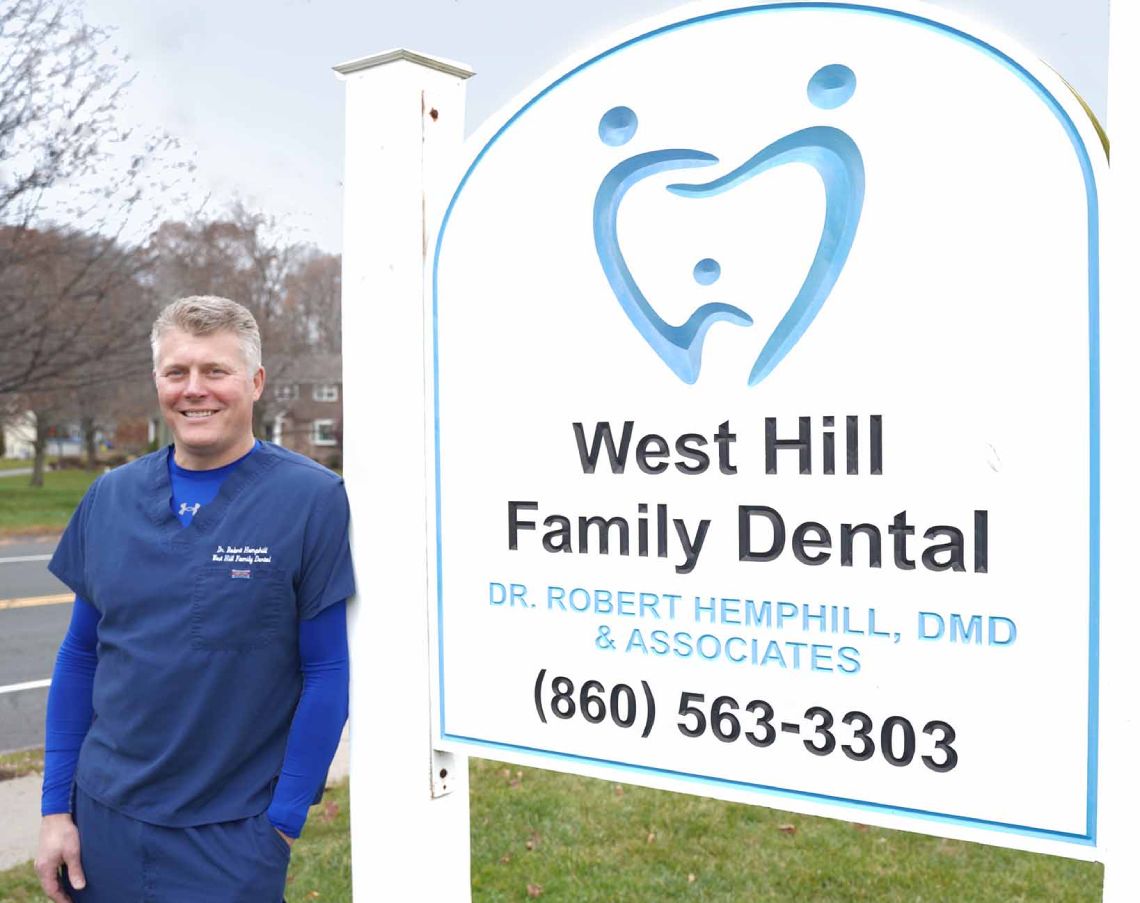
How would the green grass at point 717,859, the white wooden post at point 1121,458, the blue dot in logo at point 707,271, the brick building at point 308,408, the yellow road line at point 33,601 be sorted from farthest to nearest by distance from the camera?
the brick building at point 308,408
the yellow road line at point 33,601
the green grass at point 717,859
the blue dot in logo at point 707,271
the white wooden post at point 1121,458

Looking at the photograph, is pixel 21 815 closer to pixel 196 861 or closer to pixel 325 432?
pixel 196 861

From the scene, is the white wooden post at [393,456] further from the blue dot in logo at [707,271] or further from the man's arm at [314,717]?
the blue dot in logo at [707,271]

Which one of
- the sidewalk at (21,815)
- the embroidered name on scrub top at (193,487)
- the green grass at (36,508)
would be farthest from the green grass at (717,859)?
the green grass at (36,508)

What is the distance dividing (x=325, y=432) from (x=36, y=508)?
34097 mm

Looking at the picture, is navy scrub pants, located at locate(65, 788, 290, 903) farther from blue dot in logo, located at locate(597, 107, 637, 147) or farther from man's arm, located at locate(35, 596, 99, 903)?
blue dot in logo, located at locate(597, 107, 637, 147)

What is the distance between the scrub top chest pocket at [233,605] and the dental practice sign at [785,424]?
1.10 ft

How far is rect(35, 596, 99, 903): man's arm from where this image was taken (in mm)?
2322

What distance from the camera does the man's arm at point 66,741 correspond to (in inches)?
91.4

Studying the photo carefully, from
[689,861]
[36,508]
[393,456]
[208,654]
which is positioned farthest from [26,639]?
[36,508]

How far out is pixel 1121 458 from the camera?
1510mm

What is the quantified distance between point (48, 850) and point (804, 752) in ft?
5.26

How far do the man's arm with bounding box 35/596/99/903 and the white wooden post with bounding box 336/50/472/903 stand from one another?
0.61 m

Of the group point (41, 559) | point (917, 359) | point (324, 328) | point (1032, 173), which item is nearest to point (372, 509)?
point (917, 359)

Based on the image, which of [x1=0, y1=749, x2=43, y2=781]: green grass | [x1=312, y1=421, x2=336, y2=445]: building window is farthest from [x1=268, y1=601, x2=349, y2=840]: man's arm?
[x1=312, y1=421, x2=336, y2=445]: building window
